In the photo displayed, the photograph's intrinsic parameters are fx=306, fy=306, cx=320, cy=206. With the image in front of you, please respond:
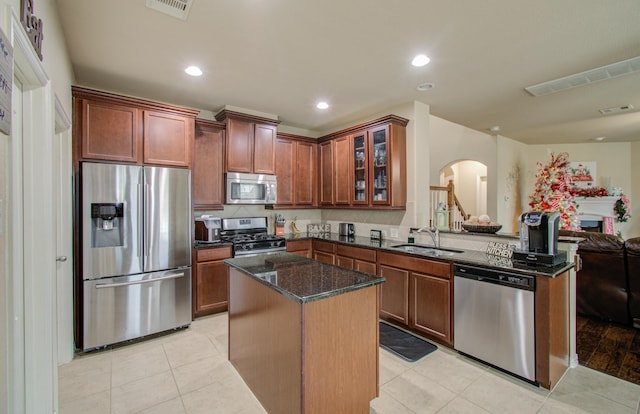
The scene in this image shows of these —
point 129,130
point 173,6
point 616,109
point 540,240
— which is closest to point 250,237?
point 129,130

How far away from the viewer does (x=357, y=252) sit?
12.5ft

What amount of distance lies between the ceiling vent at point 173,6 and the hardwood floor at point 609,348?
165 inches

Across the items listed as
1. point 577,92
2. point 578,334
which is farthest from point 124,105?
point 578,334

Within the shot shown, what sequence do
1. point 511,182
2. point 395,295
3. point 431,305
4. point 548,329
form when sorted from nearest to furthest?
point 548,329 → point 431,305 → point 395,295 → point 511,182

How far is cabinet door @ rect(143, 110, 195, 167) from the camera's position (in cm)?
322

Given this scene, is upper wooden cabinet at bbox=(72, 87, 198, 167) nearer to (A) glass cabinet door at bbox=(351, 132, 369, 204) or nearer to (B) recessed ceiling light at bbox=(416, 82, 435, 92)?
(A) glass cabinet door at bbox=(351, 132, 369, 204)

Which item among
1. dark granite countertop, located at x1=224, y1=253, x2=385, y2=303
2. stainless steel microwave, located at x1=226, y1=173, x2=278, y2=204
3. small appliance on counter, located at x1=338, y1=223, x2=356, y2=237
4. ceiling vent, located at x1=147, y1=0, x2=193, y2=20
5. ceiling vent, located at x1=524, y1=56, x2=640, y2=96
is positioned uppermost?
ceiling vent, located at x1=147, y1=0, x2=193, y2=20

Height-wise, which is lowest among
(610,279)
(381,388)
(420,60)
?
(381,388)

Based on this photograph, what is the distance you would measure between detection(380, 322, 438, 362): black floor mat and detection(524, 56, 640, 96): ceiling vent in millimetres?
2970

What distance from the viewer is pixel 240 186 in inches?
161

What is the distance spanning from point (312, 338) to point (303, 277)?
16.7 inches

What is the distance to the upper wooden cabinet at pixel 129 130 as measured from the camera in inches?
113

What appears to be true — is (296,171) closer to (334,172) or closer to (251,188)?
(334,172)

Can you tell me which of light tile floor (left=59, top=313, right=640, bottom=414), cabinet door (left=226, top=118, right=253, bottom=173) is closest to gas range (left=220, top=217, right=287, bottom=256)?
cabinet door (left=226, top=118, right=253, bottom=173)
